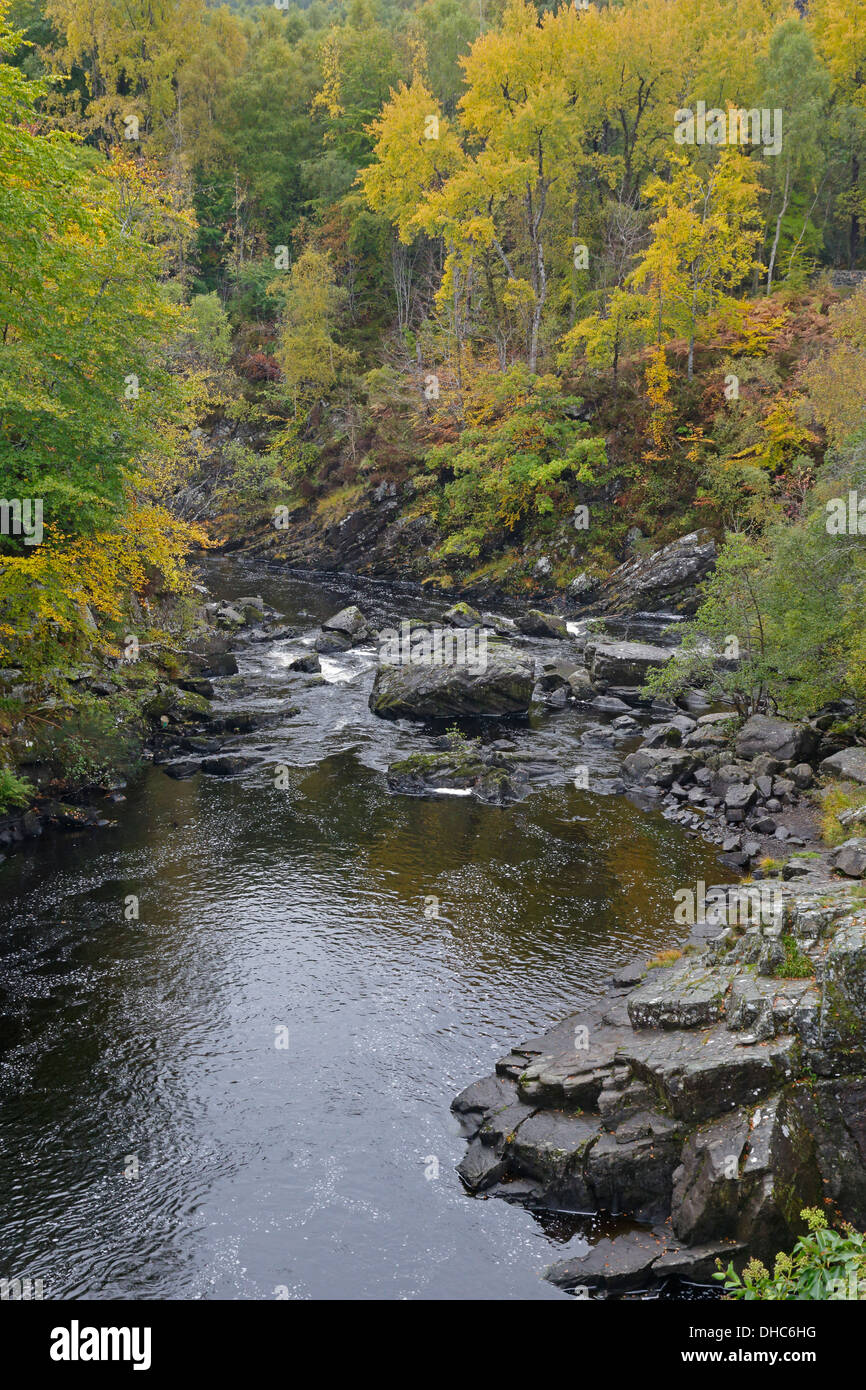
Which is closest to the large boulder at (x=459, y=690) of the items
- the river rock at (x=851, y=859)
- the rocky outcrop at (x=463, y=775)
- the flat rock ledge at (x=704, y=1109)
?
the rocky outcrop at (x=463, y=775)

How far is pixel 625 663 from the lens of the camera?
1341 inches

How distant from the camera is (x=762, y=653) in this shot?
1038 inches

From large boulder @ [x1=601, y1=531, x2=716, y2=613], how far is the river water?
19.3 meters

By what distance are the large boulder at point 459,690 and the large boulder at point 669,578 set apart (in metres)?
15.6

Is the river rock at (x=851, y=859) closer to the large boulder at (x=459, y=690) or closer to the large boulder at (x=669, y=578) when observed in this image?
the large boulder at (x=459, y=690)

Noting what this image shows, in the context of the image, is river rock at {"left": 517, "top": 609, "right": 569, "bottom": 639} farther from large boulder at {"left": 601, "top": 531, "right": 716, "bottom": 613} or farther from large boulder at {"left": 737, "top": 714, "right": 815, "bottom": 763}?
large boulder at {"left": 737, "top": 714, "right": 815, "bottom": 763}

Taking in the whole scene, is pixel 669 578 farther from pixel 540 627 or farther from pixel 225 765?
pixel 225 765

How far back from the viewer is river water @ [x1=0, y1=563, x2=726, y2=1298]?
37.1ft

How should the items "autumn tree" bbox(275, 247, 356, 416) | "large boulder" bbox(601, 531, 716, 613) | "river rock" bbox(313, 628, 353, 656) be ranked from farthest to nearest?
1. "autumn tree" bbox(275, 247, 356, 416)
2. "large boulder" bbox(601, 531, 716, 613)
3. "river rock" bbox(313, 628, 353, 656)

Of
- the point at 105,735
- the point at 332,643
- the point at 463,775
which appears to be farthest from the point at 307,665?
the point at 463,775

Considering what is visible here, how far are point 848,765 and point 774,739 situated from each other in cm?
332

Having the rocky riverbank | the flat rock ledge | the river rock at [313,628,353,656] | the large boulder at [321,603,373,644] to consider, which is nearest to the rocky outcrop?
the rocky riverbank

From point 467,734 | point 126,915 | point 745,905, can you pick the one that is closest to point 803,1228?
point 745,905

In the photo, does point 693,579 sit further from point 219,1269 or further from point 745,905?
point 219,1269
